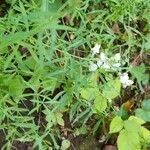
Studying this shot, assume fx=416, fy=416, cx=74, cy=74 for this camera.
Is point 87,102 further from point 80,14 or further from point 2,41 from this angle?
point 2,41

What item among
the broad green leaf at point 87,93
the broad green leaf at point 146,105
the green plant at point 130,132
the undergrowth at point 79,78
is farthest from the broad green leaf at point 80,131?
the broad green leaf at point 146,105

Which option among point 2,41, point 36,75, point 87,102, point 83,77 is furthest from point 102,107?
point 2,41

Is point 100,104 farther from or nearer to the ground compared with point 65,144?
farther from the ground

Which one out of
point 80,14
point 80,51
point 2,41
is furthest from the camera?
point 80,51

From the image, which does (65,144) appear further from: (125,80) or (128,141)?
(125,80)

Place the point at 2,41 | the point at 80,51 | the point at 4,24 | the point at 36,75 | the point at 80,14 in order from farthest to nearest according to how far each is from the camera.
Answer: the point at 80,51 → the point at 80,14 → the point at 36,75 → the point at 4,24 → the point at 2,41

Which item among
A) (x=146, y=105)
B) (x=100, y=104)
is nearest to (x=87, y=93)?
(x=100, y=104)

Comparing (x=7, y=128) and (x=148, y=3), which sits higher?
(x=148, y=3)
